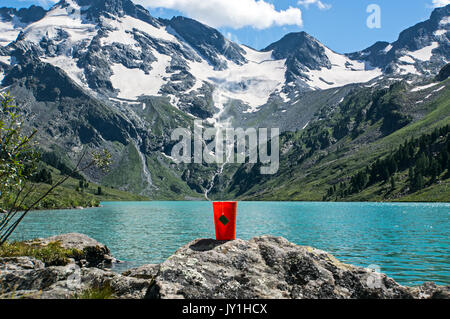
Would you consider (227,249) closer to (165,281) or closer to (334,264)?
(165,281)

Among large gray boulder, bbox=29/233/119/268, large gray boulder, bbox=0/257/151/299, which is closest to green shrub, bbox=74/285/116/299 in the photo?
large gray boulder, bbox=0/257/151/299

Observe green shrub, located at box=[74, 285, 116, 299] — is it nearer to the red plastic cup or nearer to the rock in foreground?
the rock in foreground

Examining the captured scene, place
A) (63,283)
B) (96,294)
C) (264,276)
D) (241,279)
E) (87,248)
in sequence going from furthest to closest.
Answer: (87,248), (63,283), (264,276), (96,294), (241,279)

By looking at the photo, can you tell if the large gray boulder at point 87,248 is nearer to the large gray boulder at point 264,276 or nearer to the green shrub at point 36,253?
the green shrub at point 36,253

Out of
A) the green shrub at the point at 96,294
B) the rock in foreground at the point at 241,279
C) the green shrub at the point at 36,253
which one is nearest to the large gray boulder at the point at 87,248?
the green shrub at the point at 36,253

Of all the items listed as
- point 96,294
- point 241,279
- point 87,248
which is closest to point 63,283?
point 96,294

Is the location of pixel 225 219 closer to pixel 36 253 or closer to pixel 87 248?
pixel 36 253

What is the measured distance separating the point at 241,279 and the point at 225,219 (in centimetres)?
233

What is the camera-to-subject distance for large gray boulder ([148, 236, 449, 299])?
8734 millimetres

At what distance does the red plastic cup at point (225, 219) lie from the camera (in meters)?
11.0

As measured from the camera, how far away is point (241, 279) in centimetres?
933

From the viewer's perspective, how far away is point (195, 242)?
11.6 metres
